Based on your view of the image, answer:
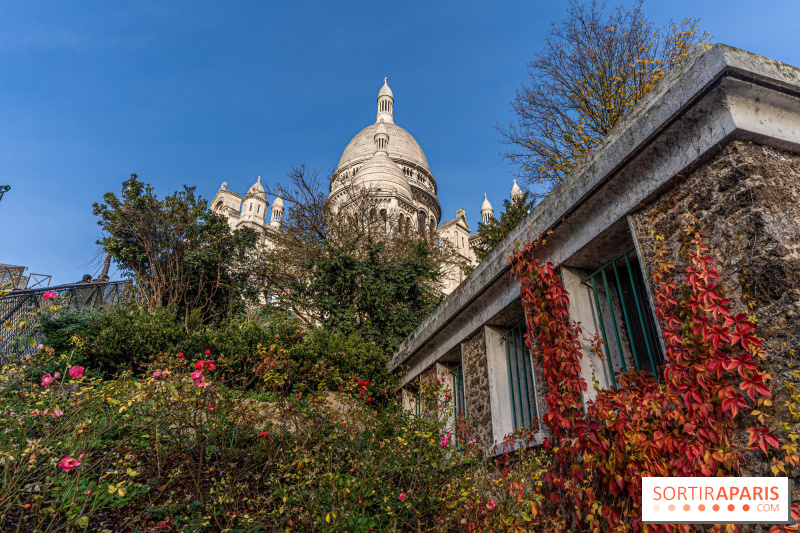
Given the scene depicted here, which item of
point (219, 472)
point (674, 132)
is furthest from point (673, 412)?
point (219, 472)

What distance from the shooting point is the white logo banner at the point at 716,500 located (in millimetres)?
2057

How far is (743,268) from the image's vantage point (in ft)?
7.81

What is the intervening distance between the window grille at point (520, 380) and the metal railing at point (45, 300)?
6162mm

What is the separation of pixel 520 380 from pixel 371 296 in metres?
6.66

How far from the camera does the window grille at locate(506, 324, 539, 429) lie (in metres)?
4.73

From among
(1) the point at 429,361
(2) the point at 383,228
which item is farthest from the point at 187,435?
(2) the point at 383,228

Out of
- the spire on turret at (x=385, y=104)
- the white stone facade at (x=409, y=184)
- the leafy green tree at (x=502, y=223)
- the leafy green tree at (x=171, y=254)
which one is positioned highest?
the spire on turret at (x=385, y=104)

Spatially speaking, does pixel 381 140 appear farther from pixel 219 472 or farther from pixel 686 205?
pixel 686 205

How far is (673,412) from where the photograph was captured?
246 cm

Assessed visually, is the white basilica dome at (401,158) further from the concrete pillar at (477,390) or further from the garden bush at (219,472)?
Answer: the garden bush at (219,472)

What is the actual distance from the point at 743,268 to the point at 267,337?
815cm

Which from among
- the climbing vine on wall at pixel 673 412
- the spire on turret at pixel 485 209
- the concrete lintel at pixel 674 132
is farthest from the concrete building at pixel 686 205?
the spire on turret at pixel 485 209

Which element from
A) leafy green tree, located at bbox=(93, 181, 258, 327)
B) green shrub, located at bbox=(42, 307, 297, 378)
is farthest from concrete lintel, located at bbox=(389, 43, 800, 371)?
leafy green tree, located at bbox=(93, 181, 258, 327)

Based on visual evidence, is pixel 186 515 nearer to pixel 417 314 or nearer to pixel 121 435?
pixel 121 435
